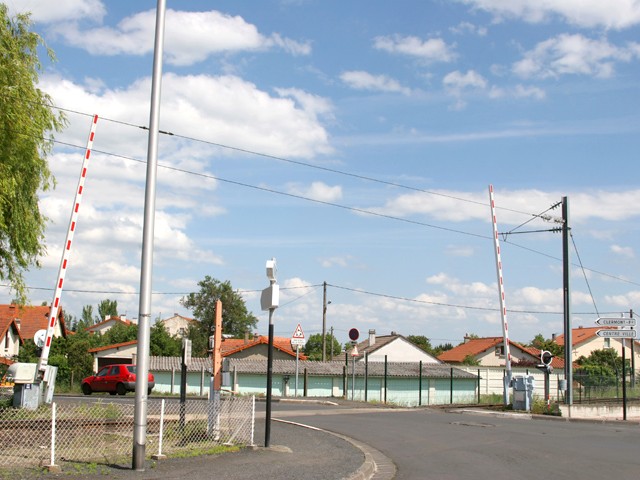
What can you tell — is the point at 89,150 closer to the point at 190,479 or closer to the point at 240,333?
the point at 190,479

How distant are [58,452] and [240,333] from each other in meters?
87.4

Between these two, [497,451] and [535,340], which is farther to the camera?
[535,340]

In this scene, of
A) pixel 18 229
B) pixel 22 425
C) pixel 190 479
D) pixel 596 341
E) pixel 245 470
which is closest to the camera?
pixel 190 479

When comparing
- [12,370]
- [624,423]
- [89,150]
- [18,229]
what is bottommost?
[624,423]

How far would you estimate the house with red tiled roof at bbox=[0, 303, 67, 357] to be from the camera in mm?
61812

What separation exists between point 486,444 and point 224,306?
82.7 meters

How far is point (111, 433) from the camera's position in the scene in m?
13.3

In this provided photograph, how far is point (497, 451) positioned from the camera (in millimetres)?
13992

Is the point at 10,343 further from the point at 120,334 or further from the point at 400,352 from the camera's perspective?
the point at 400,352

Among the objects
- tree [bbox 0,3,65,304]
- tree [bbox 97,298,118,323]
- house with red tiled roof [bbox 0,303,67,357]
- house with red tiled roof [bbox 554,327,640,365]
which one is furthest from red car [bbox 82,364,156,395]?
tree [bbox 97,298,118,323]

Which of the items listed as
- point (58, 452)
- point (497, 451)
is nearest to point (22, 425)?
point (58, 452)

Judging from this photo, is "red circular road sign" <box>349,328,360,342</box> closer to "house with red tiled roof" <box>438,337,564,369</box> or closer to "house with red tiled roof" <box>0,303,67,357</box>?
"house with red tiled roof" <box>0,303,67,357</box>

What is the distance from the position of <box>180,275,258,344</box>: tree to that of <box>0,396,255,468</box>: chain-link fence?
261 ft

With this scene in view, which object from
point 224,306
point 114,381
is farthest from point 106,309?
point 114,381
